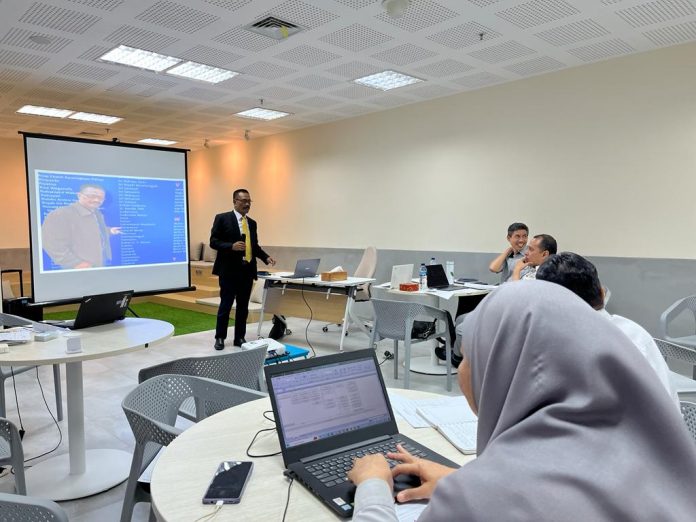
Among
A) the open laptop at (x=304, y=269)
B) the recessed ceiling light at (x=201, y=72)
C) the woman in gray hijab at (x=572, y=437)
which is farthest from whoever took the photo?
the open laptop at (x=304, y=269)

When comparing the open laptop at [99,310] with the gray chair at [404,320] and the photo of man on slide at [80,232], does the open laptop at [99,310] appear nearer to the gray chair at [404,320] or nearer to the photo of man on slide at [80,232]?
the photo of man on slide at [80,232]

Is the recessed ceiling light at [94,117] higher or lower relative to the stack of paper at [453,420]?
higher

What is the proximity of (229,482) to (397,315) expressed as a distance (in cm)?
298

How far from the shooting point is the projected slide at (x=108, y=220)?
3.57m

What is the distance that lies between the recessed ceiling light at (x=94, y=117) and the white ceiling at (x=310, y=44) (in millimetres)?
484

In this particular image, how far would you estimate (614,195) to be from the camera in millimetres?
5145

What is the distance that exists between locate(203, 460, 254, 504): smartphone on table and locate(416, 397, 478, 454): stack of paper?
0.56 m

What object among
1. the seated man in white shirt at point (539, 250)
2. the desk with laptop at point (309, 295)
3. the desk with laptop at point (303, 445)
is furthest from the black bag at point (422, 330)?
the desk with laptop at point (303, 445)

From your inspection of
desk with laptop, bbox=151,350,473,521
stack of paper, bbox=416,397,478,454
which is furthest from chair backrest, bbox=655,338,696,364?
desk with laptop, bbox=151,350,473,521

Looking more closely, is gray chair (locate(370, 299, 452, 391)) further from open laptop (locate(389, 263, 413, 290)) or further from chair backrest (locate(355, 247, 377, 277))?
chair backrest (locate(355, 247, 377, 277))

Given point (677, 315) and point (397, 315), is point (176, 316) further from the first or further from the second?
point (677, 315)

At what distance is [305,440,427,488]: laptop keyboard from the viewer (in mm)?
1128

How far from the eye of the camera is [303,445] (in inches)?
48.4

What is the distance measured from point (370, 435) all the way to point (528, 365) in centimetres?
69
